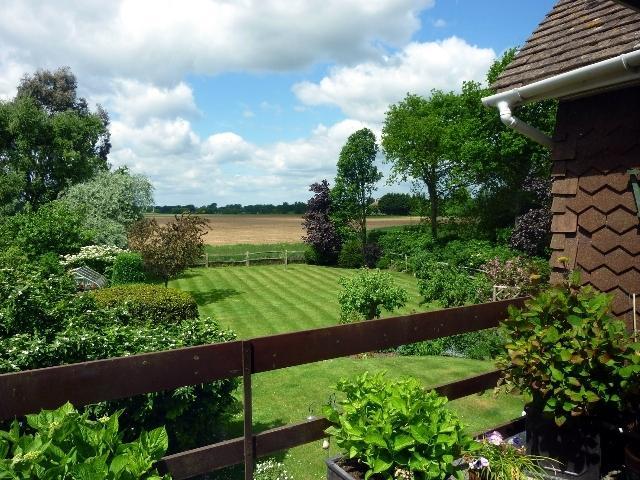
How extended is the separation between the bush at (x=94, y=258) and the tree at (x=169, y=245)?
9.57 feet

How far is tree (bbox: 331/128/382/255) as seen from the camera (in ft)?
127

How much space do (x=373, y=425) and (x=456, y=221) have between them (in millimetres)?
35158

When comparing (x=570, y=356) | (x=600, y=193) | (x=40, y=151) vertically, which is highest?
(x=40, y=151)

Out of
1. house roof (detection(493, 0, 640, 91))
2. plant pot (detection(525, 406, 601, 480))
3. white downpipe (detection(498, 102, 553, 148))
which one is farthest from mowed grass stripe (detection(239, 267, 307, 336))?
plant pot (detection(525, 406, 601, 480))

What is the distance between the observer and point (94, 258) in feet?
75.3

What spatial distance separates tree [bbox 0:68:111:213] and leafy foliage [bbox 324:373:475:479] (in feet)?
111

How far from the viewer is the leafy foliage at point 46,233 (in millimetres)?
20928

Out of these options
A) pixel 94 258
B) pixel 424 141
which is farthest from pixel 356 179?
pixel 94 258

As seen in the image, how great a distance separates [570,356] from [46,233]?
23394 mm

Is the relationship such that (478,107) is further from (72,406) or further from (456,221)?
(72,406)

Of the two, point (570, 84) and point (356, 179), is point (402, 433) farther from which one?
point (356, 179)

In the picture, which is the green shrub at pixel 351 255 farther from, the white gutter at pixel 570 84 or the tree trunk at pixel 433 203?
the white gutter at pixel 570 84

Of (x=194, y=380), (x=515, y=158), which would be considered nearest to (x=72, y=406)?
(x=194, y=380)

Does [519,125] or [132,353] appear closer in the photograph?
[132,353]
